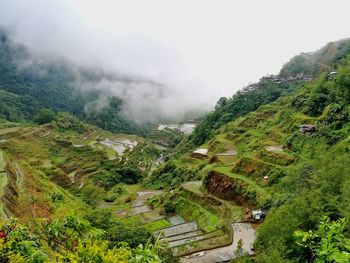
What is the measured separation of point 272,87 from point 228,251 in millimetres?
46901

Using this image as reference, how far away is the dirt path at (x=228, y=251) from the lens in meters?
23.5

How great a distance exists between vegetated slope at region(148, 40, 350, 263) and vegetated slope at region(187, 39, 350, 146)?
929 cm

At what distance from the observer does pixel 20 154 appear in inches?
2186

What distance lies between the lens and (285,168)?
30.5m

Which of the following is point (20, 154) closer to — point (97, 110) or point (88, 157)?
point (88, 157)

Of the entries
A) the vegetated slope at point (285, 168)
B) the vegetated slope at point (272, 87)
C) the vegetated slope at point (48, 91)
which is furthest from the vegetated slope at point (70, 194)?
the vegetated slope at point (48, 91)

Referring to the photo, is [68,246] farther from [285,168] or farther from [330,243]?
[285,168]

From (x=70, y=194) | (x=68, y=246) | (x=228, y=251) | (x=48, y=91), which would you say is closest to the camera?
(x=68, y=246)

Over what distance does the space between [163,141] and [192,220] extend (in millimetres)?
75030

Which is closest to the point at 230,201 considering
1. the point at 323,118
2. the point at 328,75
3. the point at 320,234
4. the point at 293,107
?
the point at 323,118

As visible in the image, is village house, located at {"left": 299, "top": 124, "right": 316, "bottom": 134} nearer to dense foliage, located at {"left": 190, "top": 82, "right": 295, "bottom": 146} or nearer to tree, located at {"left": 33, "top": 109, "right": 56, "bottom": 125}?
dense foliage, located at {"left": 190, "top": 82, "right": 295, "bottom": 146}

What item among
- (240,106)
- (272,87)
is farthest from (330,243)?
(272,87)

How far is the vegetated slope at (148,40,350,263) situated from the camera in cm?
1692

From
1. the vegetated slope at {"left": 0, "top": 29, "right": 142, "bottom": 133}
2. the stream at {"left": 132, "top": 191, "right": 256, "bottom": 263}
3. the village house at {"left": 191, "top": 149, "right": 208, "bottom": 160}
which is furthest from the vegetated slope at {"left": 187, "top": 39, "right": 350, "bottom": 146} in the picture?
the vegetated slope at {"left": 0, "top": 29, "right": 142, "bottom": 133}
